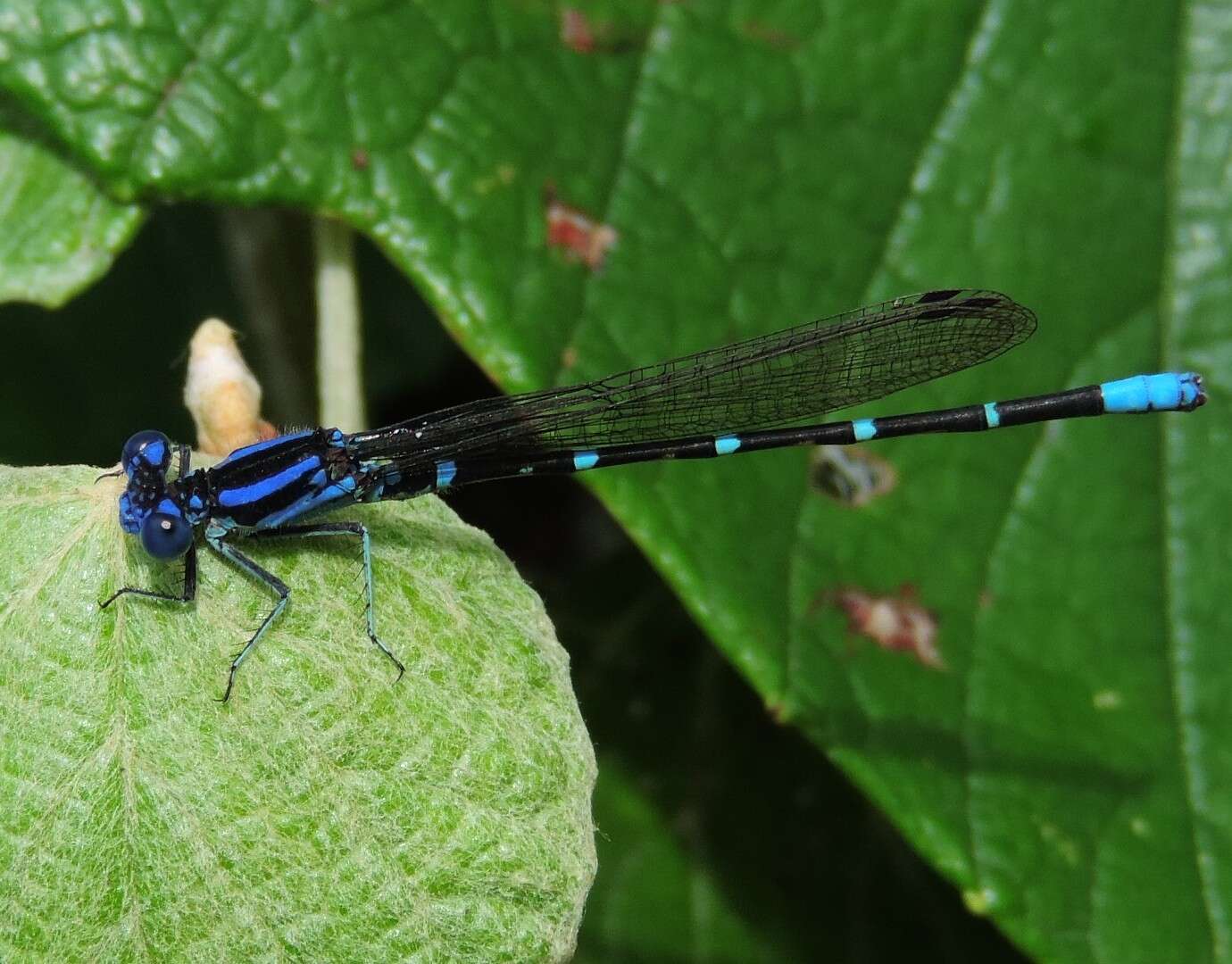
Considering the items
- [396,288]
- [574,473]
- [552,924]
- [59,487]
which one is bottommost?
[552,924]

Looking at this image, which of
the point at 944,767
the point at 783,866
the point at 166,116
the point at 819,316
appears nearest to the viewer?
the point at 166,116

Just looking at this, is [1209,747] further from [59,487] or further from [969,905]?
[59,487]

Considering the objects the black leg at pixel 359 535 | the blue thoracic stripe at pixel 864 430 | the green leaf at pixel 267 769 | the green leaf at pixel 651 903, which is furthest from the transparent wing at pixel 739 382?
the green leaf at pixel 651 903

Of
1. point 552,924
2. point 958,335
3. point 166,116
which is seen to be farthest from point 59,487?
point 958,335

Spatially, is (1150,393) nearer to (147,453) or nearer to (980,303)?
(980,303)

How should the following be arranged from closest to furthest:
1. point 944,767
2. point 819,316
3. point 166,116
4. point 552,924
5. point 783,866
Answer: point 552,924 < point 166,116 < point 944,767 < point 819,316 < point 783,866

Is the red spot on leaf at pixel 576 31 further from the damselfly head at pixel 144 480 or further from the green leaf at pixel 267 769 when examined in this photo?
the green leaf at pixel 267 769
